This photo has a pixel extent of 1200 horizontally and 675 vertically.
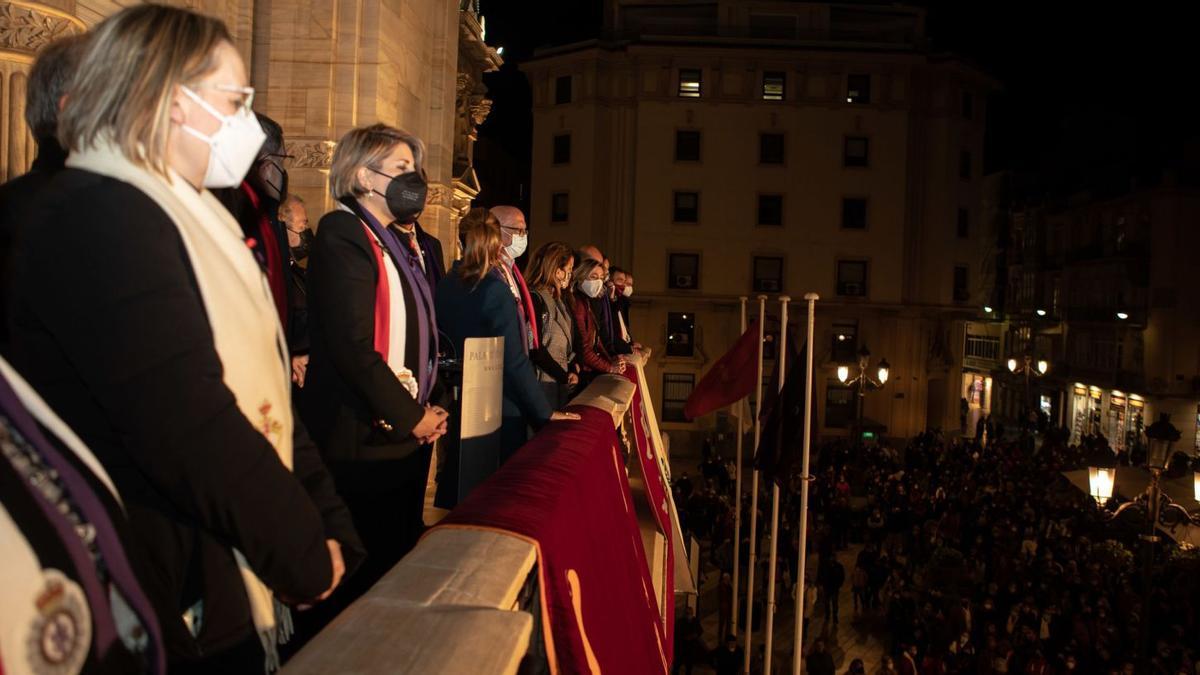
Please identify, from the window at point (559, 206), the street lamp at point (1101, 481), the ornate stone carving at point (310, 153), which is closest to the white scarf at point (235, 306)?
the ornate stone carving at point (310, 153)

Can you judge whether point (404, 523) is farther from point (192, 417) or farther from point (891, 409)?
point (891, 409)

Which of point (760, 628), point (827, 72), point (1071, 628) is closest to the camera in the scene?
point (1071, 628)

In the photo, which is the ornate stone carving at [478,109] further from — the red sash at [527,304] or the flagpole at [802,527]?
the red sash at [527,304]

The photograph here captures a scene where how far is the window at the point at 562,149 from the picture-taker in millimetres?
41719

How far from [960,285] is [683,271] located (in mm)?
11737

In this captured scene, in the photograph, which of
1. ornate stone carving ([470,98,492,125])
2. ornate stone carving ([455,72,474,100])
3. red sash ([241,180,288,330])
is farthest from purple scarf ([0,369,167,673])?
ornate stone carving ([470,98,492,125])

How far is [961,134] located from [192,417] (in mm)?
43449

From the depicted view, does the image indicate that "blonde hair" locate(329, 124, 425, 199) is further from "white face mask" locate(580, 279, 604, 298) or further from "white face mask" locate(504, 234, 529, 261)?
"white face mask" locate(580, 279, 604, 298)

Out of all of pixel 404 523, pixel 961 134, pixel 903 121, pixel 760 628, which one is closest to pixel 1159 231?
pixel 961 134

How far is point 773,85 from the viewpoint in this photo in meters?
40.8

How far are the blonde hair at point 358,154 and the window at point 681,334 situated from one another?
1486 inches

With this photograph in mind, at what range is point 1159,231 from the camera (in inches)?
1645

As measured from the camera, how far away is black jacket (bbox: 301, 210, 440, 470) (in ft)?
11.0

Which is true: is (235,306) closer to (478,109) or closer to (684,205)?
(478,109)
